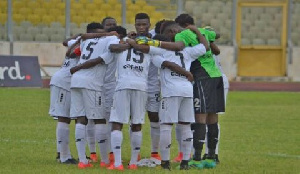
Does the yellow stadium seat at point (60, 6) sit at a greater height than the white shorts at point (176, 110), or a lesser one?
greater

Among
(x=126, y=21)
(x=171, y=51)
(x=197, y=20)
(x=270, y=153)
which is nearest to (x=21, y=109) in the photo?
(x=270, y=153)

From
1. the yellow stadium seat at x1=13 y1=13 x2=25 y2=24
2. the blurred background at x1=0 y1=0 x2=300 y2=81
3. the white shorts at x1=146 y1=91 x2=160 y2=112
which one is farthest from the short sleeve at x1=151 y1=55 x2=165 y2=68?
the yellow stadium seat at x1=13 y1=13 x2=25 y2=24

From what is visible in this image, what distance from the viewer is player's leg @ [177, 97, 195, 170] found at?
1352 centimetres

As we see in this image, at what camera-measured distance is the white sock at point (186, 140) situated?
1350 cm

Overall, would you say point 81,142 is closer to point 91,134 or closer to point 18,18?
point 91,134

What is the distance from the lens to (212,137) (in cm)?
1427

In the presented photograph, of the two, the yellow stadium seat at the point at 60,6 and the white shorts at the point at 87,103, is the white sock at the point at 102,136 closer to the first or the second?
the white shorts at the point at 87,103

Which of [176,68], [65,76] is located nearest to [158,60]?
[176,68]

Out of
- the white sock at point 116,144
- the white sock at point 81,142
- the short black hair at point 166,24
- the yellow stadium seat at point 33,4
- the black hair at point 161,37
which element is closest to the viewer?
the white sock at point 116,144

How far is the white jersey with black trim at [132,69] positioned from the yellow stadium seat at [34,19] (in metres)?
27.2

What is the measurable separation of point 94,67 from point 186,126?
64.7 inches

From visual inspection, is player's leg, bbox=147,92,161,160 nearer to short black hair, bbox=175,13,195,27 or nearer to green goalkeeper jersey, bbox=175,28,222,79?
green goalkeeper jersey, bbox=175,28,222,79

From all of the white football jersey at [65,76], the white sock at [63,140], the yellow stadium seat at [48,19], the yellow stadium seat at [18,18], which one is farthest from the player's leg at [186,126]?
the yellow stadium seat at [48,19]

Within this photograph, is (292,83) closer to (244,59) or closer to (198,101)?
(244,59)
